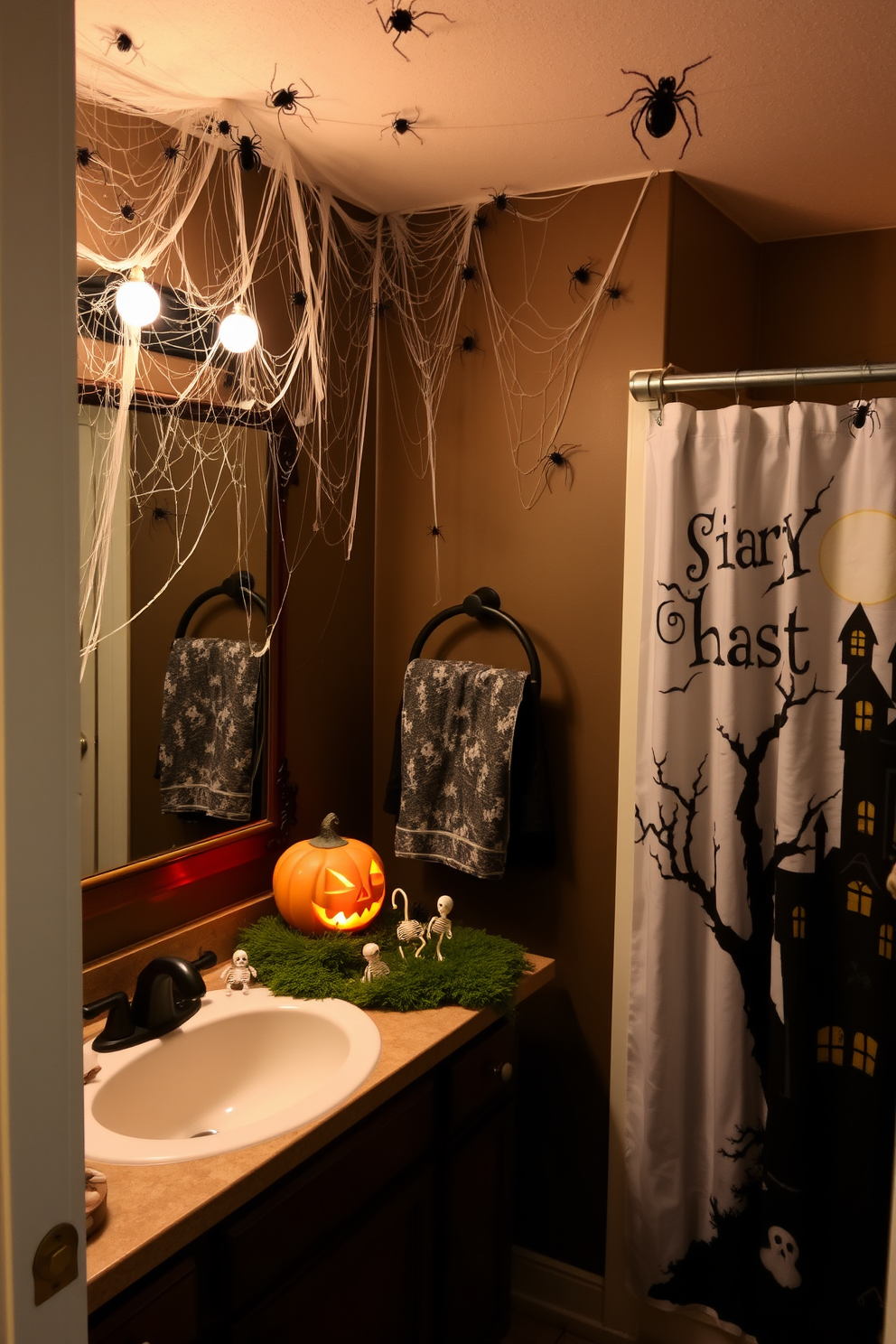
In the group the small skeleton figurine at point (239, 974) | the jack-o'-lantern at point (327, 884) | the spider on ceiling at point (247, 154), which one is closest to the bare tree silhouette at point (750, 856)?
the jack-o'-lantern at point (327, 884)

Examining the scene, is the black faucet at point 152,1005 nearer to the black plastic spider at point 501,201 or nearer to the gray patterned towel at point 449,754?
the gray patterned towel at point 449,754

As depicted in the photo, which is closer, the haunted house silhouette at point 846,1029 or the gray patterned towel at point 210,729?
the haunted house silhouette at point 846,1029

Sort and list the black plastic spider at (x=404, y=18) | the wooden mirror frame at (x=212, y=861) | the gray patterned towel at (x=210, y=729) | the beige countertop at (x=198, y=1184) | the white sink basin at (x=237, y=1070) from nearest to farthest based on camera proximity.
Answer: the beige countertop at (x=198, y=1184) < the black plastic spider at (x=404, y=18) < the white sink basin at (x=237, y=1070) < the wooden mirror frame at (x=212, y=861) < the gray patterned towel at (x=210, y=729)

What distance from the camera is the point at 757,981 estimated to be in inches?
77.9

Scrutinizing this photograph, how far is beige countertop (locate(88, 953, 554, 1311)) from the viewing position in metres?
1.19

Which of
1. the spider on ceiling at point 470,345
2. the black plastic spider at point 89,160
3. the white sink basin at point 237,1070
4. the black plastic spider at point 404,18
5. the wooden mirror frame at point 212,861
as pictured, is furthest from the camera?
the spider on ceiling at point 470,345

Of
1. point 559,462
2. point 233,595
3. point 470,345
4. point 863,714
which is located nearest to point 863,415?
point 863,714

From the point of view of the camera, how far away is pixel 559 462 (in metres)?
2.21

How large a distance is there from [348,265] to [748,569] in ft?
3.76

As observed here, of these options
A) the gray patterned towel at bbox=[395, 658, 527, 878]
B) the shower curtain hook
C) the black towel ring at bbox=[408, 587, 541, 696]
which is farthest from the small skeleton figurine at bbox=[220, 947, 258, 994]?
the shower curtain hook

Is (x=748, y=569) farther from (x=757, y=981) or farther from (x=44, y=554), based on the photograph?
(x=44, y=554)

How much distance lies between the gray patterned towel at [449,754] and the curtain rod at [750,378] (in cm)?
64

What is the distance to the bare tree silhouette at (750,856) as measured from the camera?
1.88 m

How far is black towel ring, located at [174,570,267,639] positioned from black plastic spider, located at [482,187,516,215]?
96 centimetres
